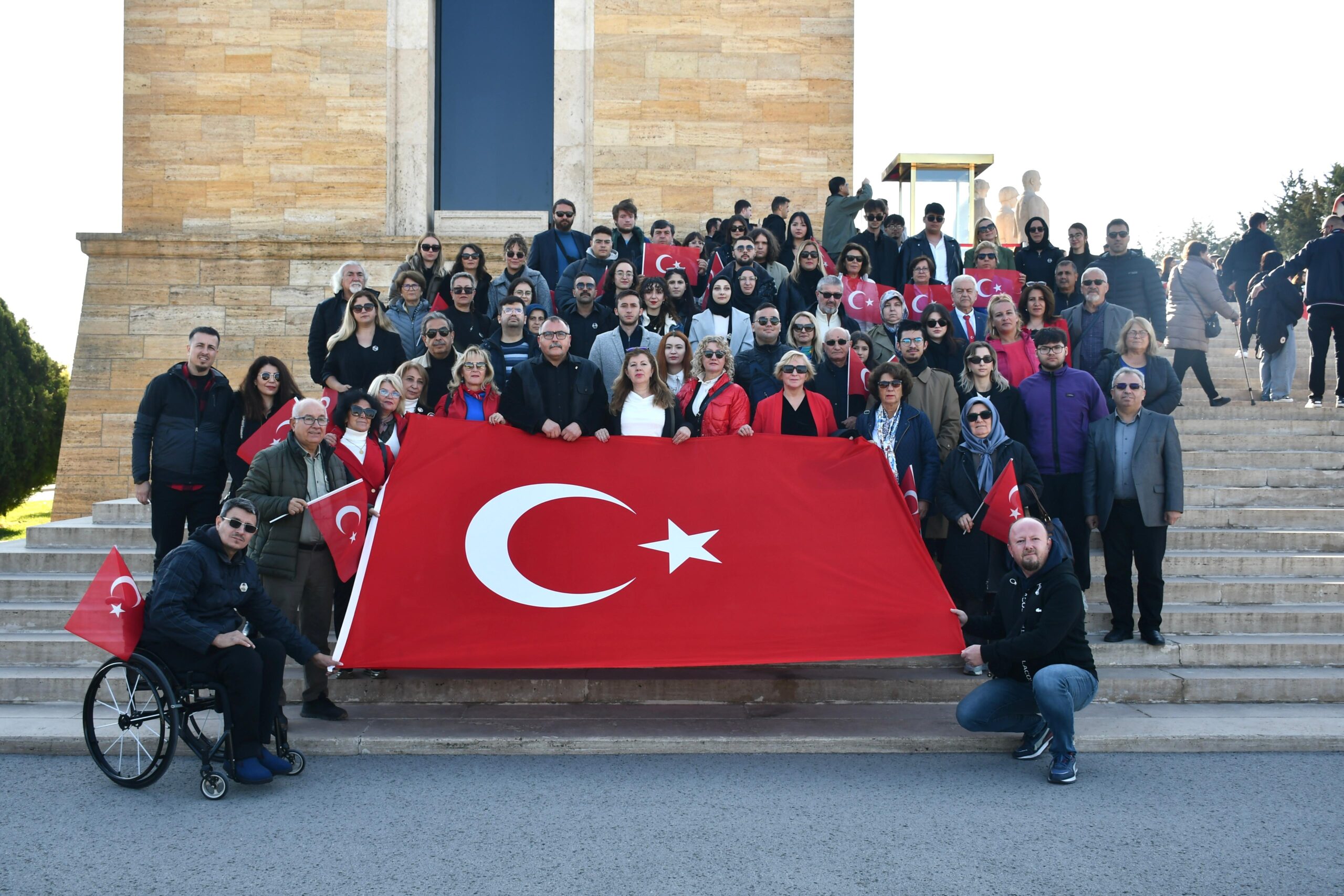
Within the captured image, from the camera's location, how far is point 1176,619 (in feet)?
26.7

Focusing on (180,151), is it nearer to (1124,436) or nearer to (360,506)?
(360,506)

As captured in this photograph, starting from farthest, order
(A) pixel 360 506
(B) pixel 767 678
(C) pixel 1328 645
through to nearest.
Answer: (C) pixel 1328 645 < (B) pixel 767 678 < (A) pixel 360 506

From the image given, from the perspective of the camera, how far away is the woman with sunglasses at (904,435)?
7543 millimetres

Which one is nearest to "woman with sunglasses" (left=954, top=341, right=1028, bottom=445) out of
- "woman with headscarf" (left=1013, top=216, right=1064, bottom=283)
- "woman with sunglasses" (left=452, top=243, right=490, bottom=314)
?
"woman with headscarf" (left=1013, top=216, right=1064, bottom=283)

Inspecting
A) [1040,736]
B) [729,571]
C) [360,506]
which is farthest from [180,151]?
[1040,736]

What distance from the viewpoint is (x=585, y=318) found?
976 centimetres

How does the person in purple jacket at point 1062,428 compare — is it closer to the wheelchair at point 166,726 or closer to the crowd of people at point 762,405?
the crowd of people at point 762,405

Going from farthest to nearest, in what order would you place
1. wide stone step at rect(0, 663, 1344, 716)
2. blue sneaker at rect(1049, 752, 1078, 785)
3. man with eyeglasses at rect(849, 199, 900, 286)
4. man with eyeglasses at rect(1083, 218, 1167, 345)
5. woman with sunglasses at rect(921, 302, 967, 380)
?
man with eyeglasses at rect(849, 199, 900, 286)
man with eyeglasses at rect(1083, 218, 1167, 345)
woman with sunglasses at rect(921, 302, 967, 380)
wide stone step at rect(0, 663, 1344, 716)
blue sneaker at rect(1049, 752, 1078, 785)

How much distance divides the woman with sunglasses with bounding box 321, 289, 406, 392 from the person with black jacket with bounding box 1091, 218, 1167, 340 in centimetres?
746

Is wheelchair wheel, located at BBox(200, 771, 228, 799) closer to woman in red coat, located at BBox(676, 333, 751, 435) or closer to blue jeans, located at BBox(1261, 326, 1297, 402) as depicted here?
woman in red coat, located at BBox(676, 333, 751, 435)

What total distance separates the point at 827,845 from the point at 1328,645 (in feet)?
16.7

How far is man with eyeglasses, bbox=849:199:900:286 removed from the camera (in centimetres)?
1173

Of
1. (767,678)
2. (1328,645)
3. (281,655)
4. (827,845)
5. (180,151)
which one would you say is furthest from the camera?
(180,151)

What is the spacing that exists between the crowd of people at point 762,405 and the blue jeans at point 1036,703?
0.7 inches
